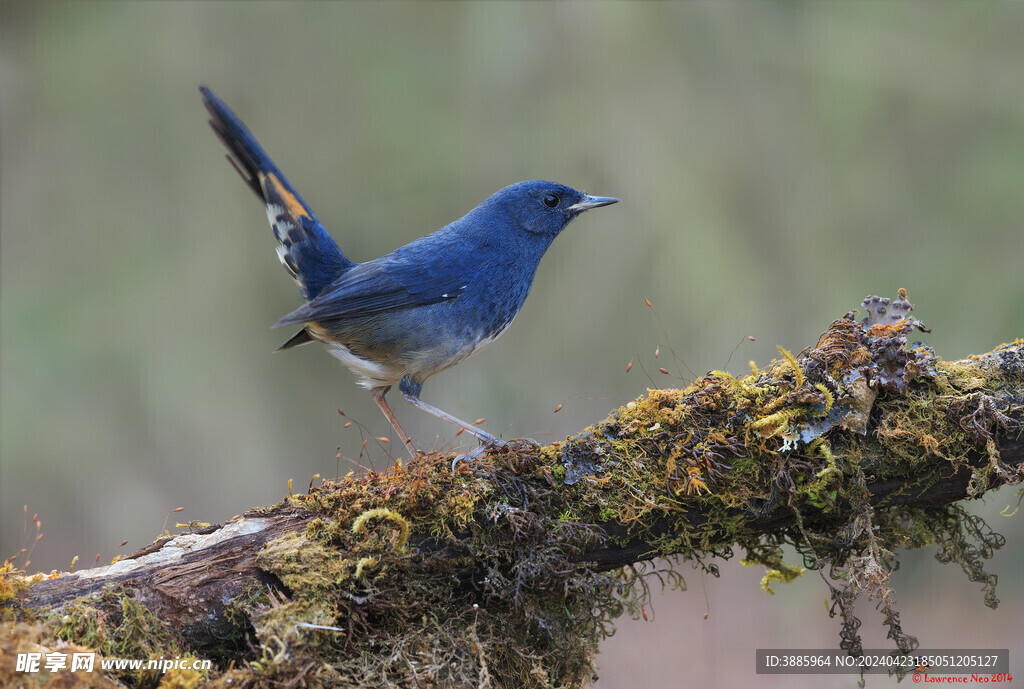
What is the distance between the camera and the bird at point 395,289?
399 cm

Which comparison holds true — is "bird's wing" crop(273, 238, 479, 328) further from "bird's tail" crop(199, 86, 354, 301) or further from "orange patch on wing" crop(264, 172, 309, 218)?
"orange patch on wing" crop(264, 172, 309, 218)

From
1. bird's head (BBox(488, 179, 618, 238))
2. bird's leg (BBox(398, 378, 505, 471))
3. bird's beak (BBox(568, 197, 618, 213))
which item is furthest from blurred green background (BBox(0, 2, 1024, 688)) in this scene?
bird's leg (BBox(398, 378, 505, 471))

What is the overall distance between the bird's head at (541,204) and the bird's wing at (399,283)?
461mm

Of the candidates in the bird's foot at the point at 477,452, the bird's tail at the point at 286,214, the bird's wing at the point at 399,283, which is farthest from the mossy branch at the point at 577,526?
the bird's tail at the point at 286,214

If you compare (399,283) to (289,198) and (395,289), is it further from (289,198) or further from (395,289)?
(289,198)

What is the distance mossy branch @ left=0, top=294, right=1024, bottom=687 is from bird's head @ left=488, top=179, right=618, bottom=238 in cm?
166

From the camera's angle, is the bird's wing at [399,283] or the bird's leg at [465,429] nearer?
the bird's leg at [465,429]

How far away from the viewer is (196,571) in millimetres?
2697

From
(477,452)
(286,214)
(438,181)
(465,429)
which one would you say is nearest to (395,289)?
(286,214)

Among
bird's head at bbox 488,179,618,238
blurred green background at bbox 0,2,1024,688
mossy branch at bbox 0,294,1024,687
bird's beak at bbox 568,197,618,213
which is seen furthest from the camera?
blurred green background at bbox 0,2,1024,688

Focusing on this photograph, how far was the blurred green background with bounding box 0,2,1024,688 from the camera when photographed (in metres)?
6.10

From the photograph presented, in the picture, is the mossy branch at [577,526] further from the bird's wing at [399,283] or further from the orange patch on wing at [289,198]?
the orange patch on wing at [289,198]

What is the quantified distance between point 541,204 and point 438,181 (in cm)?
245

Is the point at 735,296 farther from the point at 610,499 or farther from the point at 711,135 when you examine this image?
the point at 610,499
